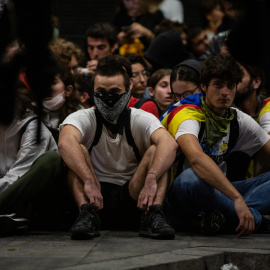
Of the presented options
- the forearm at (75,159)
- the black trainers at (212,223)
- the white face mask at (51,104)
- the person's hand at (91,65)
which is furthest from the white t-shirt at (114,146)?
the person's hand at (91,65)

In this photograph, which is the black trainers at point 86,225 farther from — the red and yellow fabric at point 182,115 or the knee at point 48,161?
the red and yellow fabric at point 182,115

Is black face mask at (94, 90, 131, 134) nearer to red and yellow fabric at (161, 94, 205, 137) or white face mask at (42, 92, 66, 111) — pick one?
red and yellow fabric at (161, 94, 205, 137)

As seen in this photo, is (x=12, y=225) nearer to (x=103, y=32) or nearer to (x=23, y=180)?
(x=23, y=180)

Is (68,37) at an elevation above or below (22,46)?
above

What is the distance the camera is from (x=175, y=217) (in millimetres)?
5355

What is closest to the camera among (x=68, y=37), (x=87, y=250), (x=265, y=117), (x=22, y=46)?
(x=22, y=46)

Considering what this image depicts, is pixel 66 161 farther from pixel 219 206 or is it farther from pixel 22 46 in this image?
pixel 22 46

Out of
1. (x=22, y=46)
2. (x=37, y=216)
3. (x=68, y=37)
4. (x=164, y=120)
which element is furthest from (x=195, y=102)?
(x=22, y=46)

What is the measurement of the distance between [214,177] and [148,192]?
51 cm

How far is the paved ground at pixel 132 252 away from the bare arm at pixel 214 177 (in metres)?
0.12

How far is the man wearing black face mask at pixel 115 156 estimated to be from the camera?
16.5ft

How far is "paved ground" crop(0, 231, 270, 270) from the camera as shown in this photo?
388 centimetres

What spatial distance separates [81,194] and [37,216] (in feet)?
1.75

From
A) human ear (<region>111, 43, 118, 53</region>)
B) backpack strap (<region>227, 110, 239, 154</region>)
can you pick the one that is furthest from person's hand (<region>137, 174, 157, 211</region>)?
human ear (<region>111, 43, 118, 53</region>)
